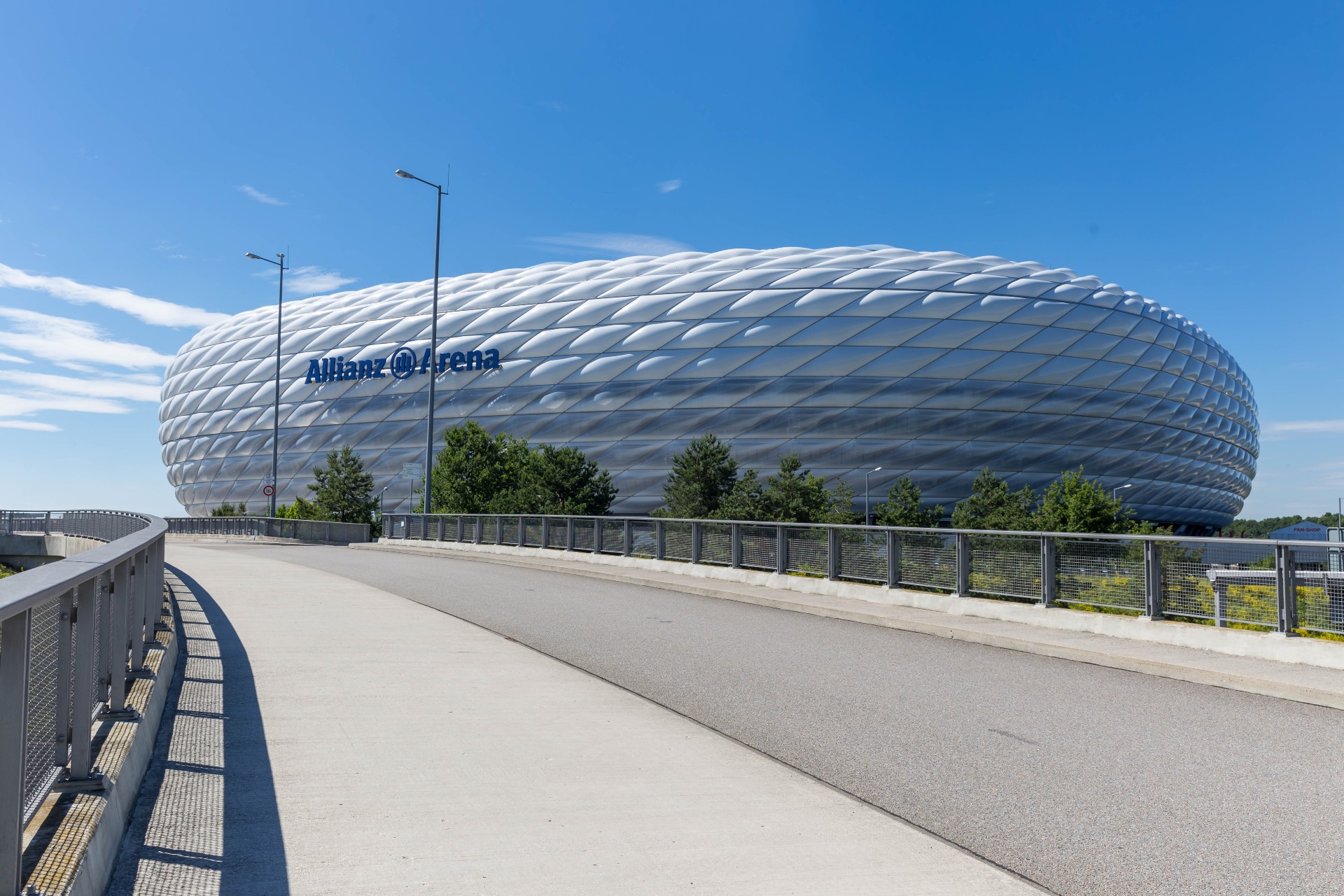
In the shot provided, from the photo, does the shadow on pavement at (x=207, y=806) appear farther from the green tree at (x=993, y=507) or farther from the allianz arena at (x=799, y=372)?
the allianz arena at (x=799, y=372)

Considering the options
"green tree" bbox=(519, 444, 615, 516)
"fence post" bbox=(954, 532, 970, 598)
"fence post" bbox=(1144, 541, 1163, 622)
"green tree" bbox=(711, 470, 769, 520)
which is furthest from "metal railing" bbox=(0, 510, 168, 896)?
"green tree" bbox=(711, 470, 769, 520)

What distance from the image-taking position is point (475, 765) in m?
5.79

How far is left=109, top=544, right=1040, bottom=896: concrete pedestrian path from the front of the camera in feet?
13.4

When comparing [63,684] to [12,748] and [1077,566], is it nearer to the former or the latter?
[12,748]

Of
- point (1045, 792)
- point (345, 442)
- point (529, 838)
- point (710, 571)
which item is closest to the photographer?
point (529, 838)

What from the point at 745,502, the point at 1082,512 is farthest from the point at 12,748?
the point at 745,502

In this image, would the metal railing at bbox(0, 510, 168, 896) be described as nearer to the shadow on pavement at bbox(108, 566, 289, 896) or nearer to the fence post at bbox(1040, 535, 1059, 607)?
the shadow on pavement at bbox(108, 566, 289, 896)

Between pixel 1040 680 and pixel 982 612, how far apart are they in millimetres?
4678

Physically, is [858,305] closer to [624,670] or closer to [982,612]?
[982,612]

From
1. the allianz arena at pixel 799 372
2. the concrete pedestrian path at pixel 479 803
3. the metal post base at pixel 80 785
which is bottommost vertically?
the concrete pedestrian path at pixel 479 803

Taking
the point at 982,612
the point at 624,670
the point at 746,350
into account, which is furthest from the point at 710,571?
the point at 746,350

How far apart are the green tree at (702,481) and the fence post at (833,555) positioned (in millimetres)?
37017

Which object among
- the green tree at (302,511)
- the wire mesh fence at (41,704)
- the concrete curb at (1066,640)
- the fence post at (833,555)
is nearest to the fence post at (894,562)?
the concrete curb at (1066,640)

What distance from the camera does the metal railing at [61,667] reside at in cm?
297
